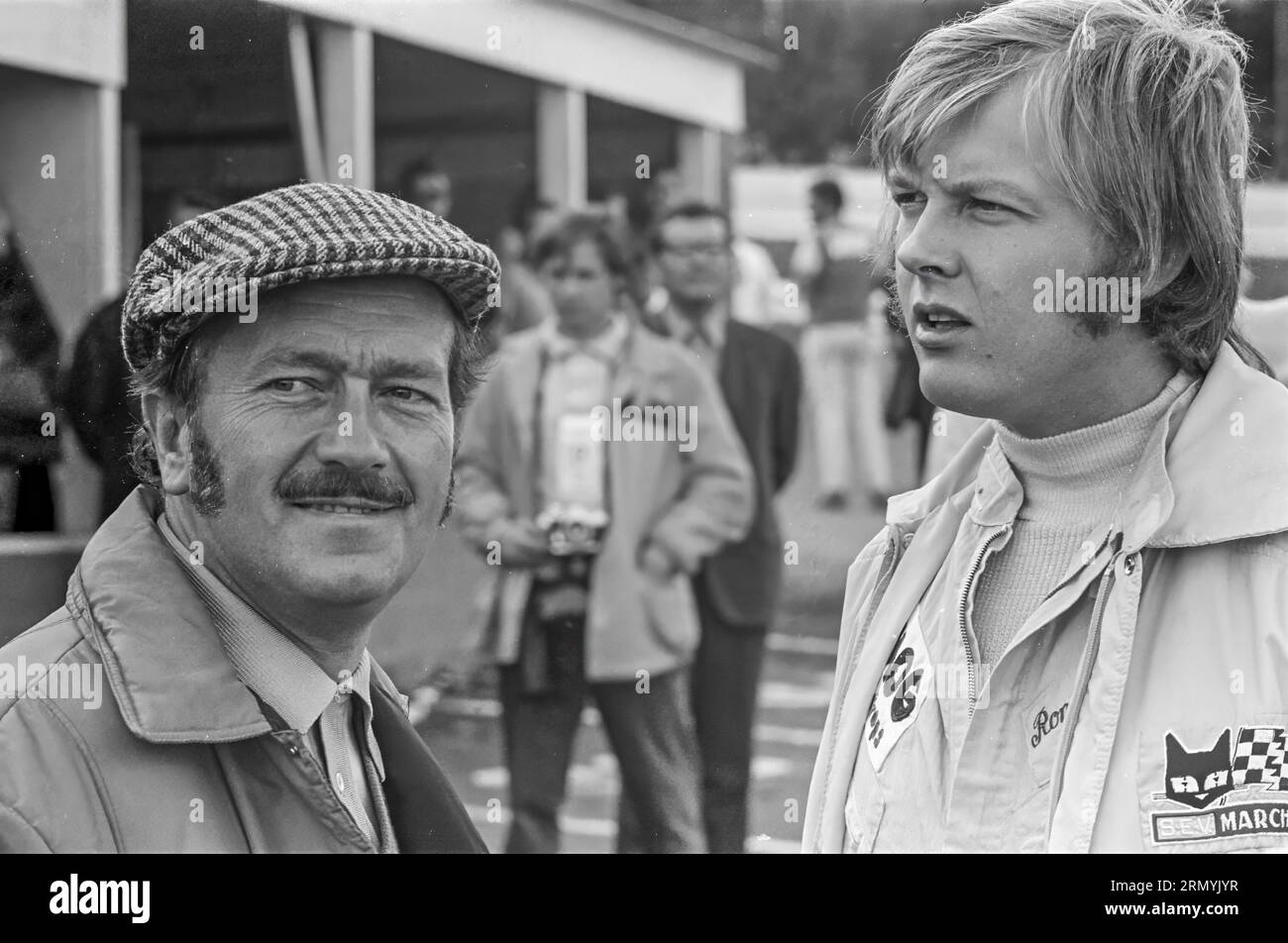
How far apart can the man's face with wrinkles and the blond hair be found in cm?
59

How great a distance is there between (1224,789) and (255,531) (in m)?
0.98

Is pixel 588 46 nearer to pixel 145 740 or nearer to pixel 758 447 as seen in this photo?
pixel 758 447

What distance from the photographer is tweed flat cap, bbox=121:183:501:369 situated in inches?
62.7

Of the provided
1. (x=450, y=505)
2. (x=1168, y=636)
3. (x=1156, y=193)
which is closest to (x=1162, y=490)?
(x=1168, y=636)

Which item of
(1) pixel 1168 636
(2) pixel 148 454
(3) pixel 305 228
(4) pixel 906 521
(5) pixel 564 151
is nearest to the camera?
(1) pixel 1168 636

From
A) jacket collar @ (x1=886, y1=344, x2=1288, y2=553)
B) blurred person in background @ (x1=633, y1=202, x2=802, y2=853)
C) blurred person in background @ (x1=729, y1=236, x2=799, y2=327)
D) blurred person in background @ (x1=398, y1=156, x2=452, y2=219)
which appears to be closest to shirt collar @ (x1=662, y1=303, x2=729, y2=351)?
blurred person in background @ (x1=633, y1=202, x2=802, y2=853)

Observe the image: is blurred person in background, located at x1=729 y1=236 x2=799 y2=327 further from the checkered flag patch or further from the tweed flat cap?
the checkered flag patch

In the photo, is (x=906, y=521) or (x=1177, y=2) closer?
(x=1177, y=2)

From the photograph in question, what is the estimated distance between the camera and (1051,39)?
5.30ft

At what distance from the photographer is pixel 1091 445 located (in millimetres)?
1657

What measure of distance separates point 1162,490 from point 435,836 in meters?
0.86

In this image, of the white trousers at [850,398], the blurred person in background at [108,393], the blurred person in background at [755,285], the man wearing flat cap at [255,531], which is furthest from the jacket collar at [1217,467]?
the white trousers at [850,398]

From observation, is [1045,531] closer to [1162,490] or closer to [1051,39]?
[1162,490]

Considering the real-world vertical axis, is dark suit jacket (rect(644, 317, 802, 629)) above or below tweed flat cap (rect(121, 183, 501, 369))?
below
